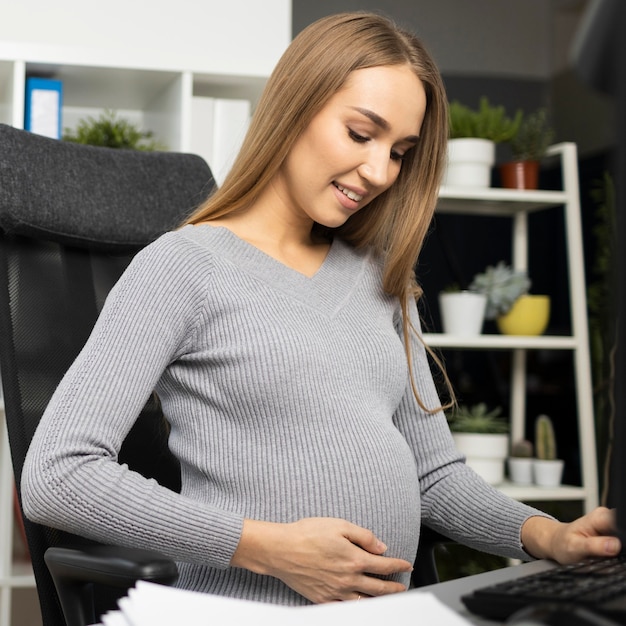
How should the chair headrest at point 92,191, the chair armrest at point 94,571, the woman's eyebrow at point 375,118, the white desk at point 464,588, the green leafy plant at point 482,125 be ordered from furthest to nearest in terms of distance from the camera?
the green leafy plant at point 482,125 → the chair headrest at point 92,191 → the woman's eyebrow at point 375,118 → the chair armrest at point 94,571 → the white desk at point 464,588

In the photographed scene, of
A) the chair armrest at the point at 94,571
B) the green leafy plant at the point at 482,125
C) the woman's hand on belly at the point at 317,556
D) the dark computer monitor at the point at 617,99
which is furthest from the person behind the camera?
the green leafy plant at the point at 482,125

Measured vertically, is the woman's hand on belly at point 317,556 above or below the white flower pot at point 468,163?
below

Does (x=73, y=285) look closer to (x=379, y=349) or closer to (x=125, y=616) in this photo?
(x=379, y=349)

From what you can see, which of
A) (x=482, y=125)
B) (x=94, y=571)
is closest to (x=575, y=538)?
(x=94, y=571)

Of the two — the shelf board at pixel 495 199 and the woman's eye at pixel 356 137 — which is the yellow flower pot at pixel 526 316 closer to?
the shelf board at pixel 495 199

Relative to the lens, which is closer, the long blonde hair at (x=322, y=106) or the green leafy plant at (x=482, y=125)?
the long blonde hair at (x=322, y=106)

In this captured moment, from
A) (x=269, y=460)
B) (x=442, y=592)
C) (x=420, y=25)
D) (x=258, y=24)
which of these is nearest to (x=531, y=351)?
(x=420, y=25)

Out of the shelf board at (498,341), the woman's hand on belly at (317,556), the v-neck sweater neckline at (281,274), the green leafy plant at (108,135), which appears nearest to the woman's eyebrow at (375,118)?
the v-neck sweater neckline at (281,274)

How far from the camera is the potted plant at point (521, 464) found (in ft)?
8.34

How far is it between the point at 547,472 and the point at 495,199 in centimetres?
77

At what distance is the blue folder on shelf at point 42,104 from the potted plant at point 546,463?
155cm

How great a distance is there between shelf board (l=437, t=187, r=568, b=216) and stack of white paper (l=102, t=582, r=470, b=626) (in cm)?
193

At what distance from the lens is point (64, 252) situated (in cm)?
138

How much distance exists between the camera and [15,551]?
2221 mm
